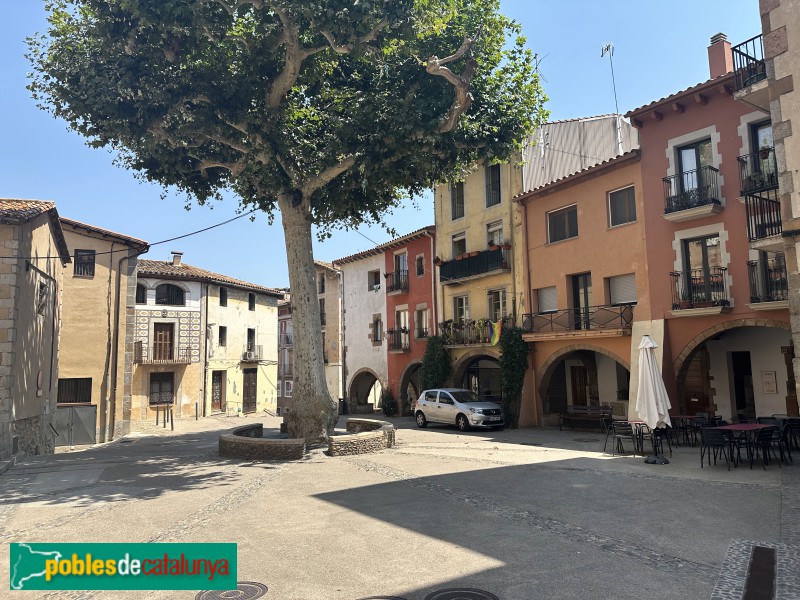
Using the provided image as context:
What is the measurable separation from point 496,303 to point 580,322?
4719 millimetres

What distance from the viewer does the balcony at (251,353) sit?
133ft

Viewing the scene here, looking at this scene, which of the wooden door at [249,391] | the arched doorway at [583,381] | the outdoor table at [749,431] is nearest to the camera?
the outdoor table at [749,431]

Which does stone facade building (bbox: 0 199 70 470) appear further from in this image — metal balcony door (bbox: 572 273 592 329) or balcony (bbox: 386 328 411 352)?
metal balcony door (bbox: 572 273 592 329)

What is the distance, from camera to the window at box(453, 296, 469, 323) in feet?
86.9

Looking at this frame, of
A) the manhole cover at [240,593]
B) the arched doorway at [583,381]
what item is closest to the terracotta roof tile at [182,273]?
the arched doorway at [583,381]

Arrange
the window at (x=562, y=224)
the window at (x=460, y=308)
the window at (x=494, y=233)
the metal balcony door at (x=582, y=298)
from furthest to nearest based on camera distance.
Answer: the window at (x=460, y=308) → the window at (x=494, y=233) → the window at (x=562, y=224) → the metal balcony door at (x=582, y=298)

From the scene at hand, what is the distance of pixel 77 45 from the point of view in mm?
14109

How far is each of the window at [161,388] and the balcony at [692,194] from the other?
96.8ft

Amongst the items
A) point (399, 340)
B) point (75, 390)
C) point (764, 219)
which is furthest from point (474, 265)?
point (75, 390)

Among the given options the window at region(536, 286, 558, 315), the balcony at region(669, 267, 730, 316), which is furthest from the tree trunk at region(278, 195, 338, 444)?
the balcony at region(669, 267, 730, 316)

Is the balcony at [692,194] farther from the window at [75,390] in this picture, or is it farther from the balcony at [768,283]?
the window at [75,390]

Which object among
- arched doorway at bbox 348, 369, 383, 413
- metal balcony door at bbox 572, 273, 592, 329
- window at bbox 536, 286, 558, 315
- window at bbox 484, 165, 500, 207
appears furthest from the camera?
arched doorway at bbox 348, 369, 383, 413

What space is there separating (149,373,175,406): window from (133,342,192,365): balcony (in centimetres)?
107

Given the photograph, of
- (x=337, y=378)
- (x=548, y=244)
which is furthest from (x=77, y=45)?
(x=337, y=378)
